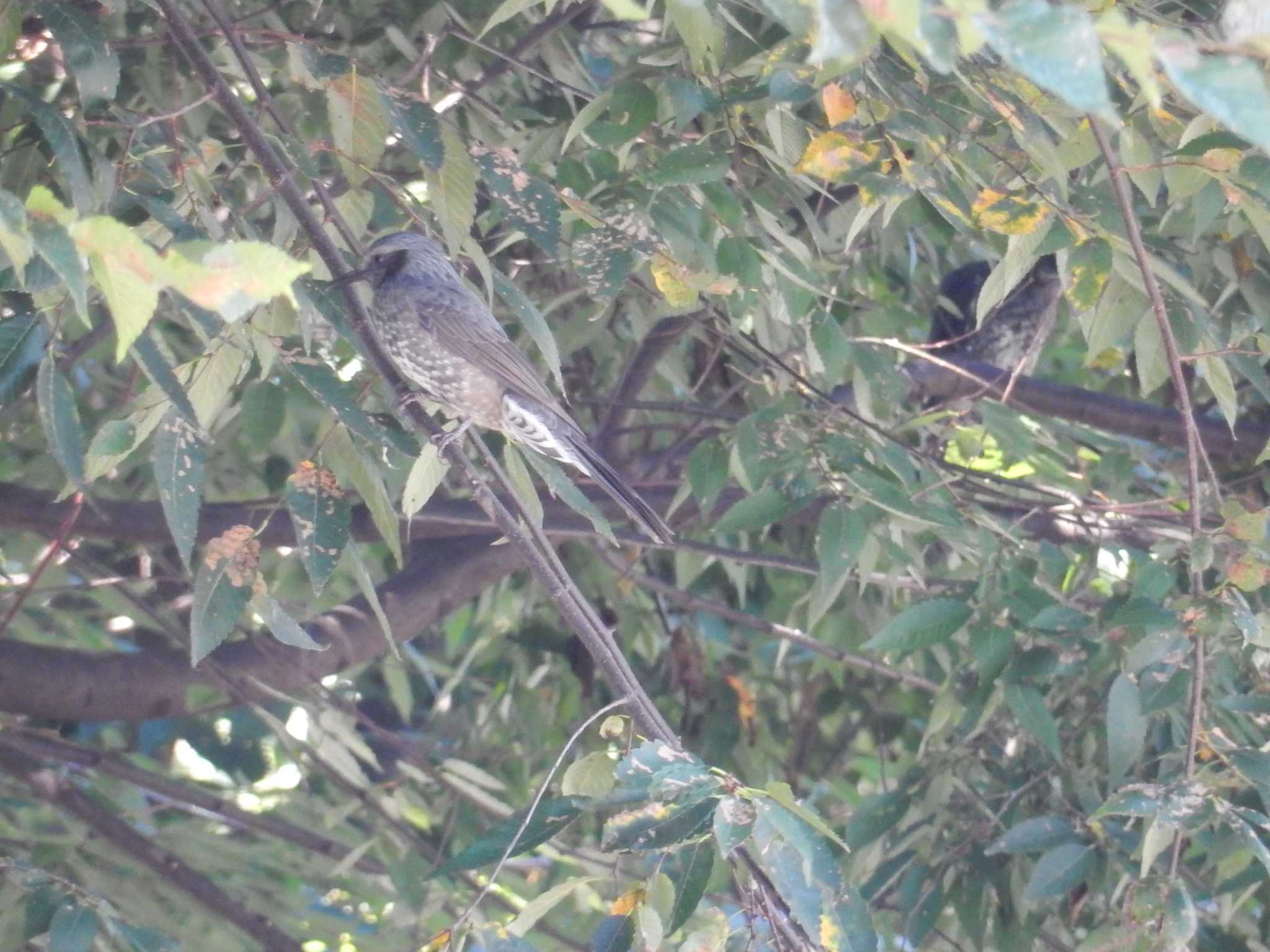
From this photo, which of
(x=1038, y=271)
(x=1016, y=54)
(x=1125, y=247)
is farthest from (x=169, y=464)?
(x=1038, y=271)

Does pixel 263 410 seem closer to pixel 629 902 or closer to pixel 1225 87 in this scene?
pixel 629 902

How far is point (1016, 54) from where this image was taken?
1427 mm

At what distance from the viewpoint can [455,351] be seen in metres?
4.36

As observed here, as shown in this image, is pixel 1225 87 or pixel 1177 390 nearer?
pixel 1225 87

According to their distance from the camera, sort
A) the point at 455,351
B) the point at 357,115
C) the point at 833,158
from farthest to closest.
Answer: the point at 455,351
the point at 357,115
the point at 833,158

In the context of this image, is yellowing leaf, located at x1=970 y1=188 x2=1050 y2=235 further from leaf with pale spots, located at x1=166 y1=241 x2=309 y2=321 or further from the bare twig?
leaf with pale spots, located at x1=166 y1=241 x2=309 y2=321

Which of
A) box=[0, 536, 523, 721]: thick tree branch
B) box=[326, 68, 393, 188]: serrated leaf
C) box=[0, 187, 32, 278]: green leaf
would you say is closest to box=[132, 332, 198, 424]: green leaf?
box=[0, 187, 32, 278]: green leaf

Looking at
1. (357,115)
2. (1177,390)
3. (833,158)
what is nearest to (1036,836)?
(1177,390)

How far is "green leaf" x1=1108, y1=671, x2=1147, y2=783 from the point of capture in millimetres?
3209

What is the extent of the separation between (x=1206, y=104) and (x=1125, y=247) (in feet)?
5.80

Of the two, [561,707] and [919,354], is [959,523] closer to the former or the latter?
[919,354]

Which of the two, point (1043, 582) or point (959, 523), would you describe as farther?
point (1043, 582)

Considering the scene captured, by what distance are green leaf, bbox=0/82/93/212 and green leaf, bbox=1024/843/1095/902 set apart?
247cm

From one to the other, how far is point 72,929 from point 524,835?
3.52 ft
